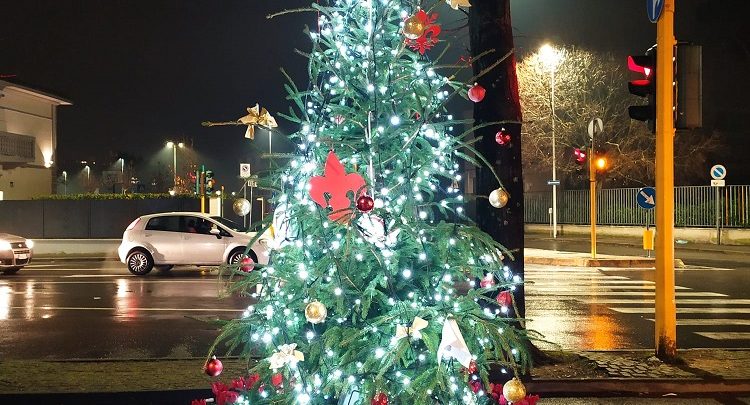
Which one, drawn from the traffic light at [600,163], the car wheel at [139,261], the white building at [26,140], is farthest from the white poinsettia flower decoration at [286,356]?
the white building at [26,140]

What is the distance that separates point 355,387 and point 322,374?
240mm

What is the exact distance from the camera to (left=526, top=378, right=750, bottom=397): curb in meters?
7.33

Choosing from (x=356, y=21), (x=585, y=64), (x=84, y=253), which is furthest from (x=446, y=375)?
(x=585, y=64)

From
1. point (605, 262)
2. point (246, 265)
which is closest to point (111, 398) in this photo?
point (246, 265)

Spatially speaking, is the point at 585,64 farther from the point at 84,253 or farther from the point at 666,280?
the point at 666,280

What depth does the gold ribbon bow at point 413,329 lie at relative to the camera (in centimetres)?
351

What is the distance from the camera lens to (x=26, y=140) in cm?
3566

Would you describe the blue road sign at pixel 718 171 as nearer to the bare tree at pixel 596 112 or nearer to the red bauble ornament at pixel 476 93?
the bare tree at pixel 596 112

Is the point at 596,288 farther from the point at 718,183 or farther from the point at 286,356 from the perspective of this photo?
the point at 718,183

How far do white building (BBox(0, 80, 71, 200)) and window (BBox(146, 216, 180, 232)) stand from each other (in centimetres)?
1701

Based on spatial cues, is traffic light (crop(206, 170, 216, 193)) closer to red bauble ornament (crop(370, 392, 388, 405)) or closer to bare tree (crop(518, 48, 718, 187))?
bare tree (crop(518, 48, 718, 187))

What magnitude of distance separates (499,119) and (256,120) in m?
3.97

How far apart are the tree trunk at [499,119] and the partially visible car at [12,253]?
51.9 ft

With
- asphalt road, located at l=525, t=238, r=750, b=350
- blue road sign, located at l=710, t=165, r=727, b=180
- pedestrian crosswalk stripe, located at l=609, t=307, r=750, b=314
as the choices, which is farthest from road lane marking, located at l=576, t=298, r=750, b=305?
blue road sign, located at l=710, t=165, r=727, b=180
